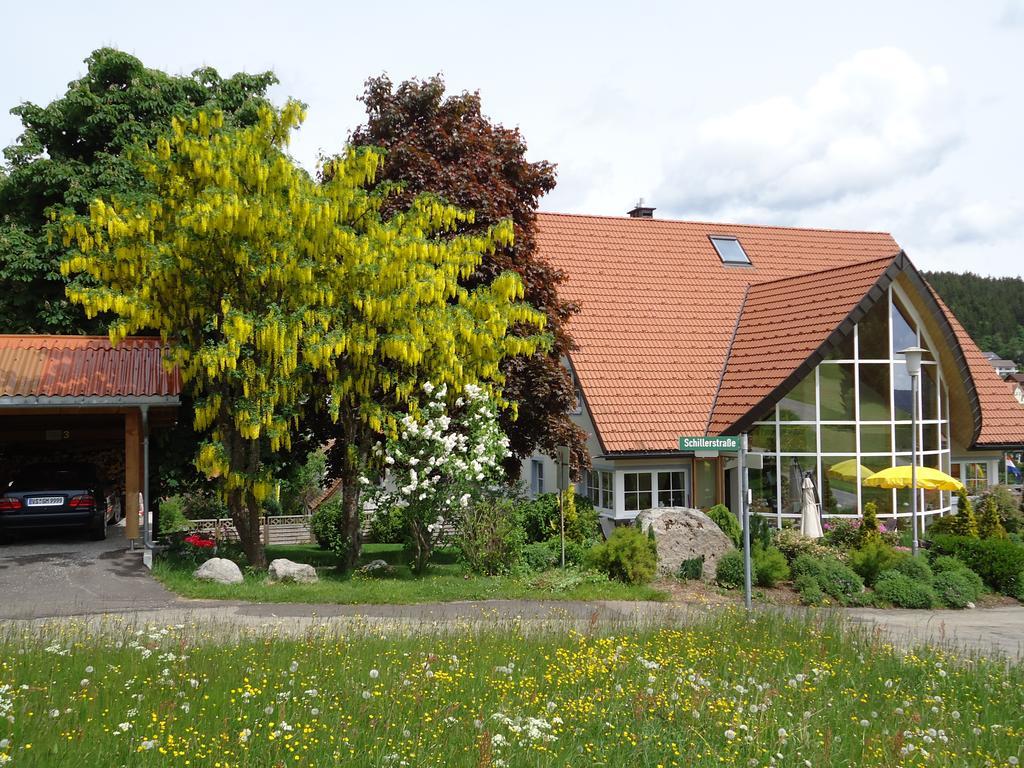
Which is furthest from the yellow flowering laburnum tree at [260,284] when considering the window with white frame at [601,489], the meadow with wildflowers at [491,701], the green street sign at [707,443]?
the window with white frame at [601,489]

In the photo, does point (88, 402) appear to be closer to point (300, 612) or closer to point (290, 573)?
point (290, 573)

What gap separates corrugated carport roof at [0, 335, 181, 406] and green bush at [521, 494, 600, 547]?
784cm

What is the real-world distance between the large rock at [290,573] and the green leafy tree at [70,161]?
8.90m

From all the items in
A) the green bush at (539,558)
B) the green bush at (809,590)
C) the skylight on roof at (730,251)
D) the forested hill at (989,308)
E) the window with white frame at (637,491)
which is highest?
the forested hill at (989,308)

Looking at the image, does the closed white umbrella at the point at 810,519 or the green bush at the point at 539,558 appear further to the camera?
the closed white umbrella at the point at 810,519

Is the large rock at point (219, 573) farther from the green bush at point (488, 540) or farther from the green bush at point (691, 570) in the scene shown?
the green bush at point (691, 570)

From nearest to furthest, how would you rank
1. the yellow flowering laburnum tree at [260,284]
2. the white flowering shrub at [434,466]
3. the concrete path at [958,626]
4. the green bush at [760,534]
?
the concrete path at [958,626]
the yellow flowering laburnum tree at [260,284]
the white flowering shrub at [434,466]
the green bush at [760,534]

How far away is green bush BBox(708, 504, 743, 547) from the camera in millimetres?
17750

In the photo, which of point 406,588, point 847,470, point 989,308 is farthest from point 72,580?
point 989,308

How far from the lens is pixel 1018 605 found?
15.9m

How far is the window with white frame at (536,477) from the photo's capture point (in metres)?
26.5

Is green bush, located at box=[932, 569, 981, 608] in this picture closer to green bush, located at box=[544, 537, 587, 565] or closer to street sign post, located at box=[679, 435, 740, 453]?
green bush, located at box=[544, 537, 587, 565]

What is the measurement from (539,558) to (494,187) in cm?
778

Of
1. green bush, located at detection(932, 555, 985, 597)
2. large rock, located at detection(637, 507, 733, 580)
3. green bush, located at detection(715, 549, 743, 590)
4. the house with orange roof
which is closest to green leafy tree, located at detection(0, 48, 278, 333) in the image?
the house with orange roof
